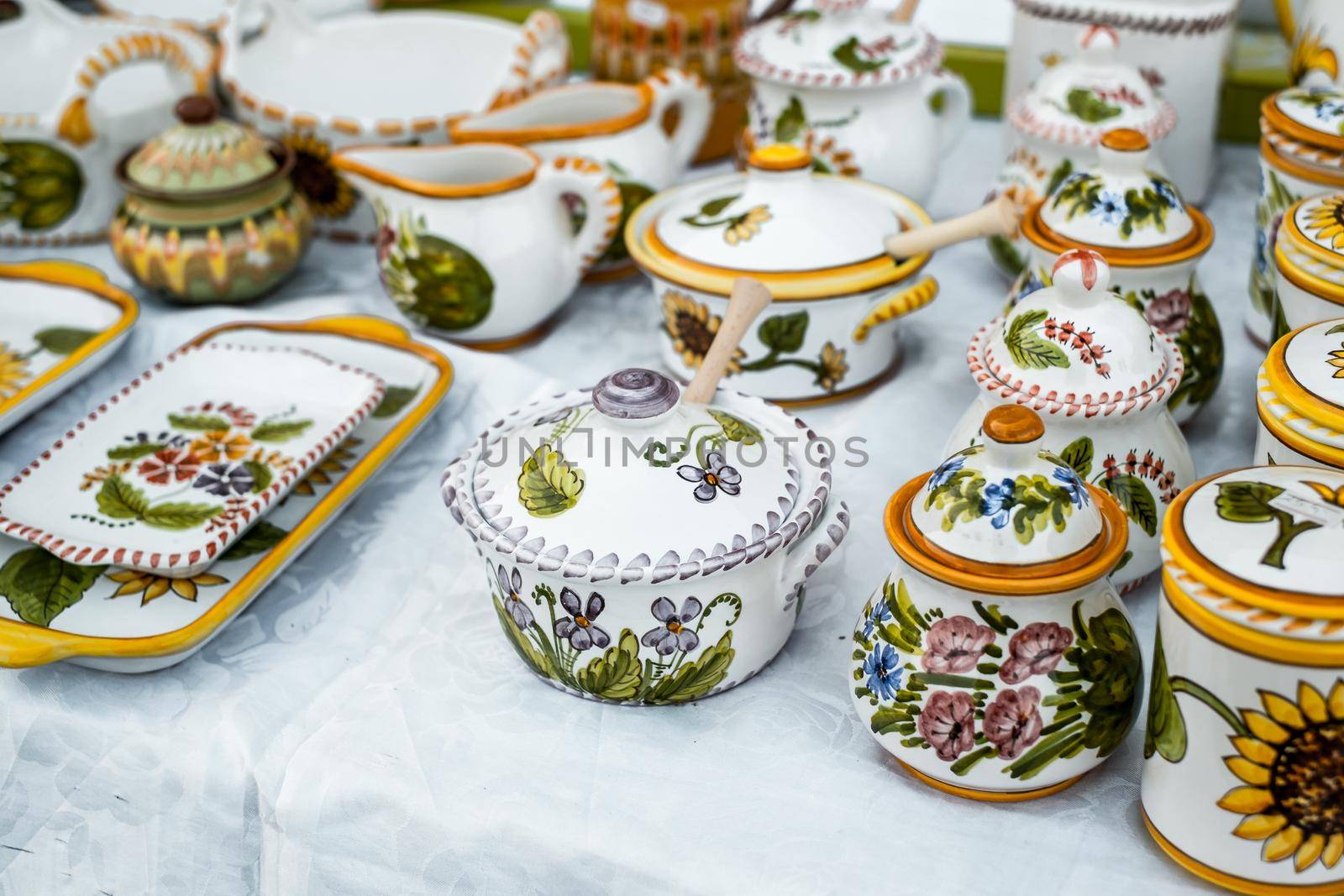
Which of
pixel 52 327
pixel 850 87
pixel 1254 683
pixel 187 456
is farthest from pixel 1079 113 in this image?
pixel 52 327

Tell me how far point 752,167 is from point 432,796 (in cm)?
49

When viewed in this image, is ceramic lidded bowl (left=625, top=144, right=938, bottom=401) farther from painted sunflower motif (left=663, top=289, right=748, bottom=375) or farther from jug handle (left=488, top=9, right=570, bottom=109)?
jug handle (left=488, top=9, right=570, bottom=109)

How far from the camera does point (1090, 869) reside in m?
0.61

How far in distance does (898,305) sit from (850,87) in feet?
0.79

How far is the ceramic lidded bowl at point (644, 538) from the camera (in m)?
0.65

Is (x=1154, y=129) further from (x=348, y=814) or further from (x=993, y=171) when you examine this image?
(x=348, y=814)

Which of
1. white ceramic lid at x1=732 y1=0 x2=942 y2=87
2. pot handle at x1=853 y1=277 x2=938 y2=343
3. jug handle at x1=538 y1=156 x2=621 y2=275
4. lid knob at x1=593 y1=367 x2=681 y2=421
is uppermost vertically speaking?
white ceramic lid at x1=732 y1=0 x2=942 y2=87

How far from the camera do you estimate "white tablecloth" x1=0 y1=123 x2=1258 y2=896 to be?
629 mm

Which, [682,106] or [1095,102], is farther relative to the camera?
[682,106]

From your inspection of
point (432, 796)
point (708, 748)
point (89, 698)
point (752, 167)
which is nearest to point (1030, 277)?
point (752, 167)

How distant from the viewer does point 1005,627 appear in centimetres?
58

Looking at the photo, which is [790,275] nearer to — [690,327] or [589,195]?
[690,327]

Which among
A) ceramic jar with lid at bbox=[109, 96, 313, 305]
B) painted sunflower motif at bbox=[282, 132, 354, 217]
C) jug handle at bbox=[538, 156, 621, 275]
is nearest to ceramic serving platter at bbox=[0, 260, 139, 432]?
ceramic jar with lid at bbox=[109, 96, 313, 305]

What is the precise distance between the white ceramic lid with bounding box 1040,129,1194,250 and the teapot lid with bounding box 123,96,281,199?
2.12 ft
